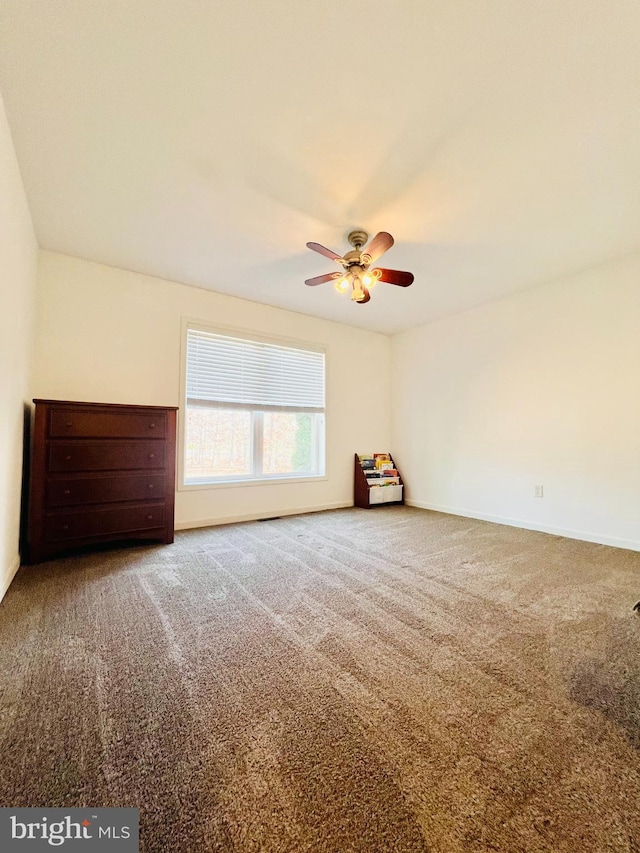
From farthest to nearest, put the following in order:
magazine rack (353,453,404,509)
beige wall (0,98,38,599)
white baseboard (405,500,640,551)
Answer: magazine rack (353,453,404,509) → white baseboard (405,500,640,551) → beige wall (0,98,38,599)

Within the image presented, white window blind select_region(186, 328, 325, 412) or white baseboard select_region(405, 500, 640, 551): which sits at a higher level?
white window blind select_region(186, 328, 325, 412)

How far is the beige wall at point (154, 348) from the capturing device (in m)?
2.93

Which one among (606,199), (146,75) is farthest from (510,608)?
(146,75)

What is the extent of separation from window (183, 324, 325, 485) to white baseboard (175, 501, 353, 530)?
0.40 meters

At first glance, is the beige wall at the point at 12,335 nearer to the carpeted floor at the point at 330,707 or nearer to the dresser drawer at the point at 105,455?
the dresser drawer at the point at 105,455

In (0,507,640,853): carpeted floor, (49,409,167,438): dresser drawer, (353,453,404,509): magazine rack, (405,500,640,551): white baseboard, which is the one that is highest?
(49,409,167,438): dresser drawer

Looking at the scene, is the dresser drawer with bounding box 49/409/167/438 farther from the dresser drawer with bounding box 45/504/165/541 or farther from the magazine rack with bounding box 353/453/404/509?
the magazine rack with bounding box 353/453/404/509

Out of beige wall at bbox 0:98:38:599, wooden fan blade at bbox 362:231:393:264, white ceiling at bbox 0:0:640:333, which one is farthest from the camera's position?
wooden fan blade at bbox 362:231:393:264

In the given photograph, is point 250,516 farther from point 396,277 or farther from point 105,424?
point 396,277

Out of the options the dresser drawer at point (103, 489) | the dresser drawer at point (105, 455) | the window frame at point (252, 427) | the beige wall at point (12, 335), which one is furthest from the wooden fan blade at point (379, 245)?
the dresser drawer at point (103, 489)

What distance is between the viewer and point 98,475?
8.65 feet

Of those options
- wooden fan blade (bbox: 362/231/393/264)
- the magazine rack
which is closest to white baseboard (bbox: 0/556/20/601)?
wooden fan blade (bbox: 362/231/393/264)

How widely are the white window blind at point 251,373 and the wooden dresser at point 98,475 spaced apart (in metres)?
0.81

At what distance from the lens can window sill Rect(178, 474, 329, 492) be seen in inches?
136
